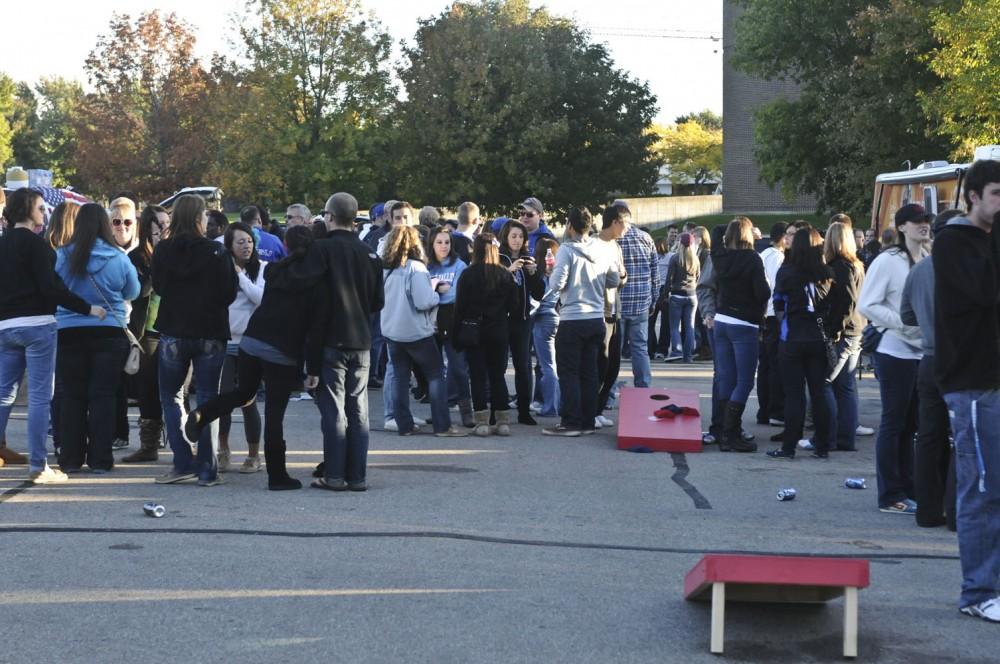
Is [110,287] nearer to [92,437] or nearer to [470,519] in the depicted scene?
[92,437]

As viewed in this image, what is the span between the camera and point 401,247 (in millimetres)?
11570

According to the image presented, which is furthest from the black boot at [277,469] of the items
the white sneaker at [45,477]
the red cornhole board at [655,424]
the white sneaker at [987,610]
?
the white sneaker at [987,610]

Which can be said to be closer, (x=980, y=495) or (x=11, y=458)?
(x=980, y=495)

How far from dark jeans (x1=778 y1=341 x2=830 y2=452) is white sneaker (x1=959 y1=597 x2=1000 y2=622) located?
190 inches

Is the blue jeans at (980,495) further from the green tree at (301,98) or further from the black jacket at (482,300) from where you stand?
the green tree at (301,98)

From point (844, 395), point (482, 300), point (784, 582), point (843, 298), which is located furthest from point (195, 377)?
point (844, 395)

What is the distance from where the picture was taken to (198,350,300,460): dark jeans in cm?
897

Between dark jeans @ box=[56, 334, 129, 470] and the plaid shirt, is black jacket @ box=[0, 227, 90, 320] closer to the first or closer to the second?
dark jeans @ box=[56, 334, 129, 470]

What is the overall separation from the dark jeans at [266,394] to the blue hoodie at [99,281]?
3.43 feet

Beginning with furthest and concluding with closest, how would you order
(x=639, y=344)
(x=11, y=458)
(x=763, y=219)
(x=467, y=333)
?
(x=763, y=219) < (x=639, y=344) < (x=467, y=333) < (x=11, y=458)

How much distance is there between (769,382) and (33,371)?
7.15m

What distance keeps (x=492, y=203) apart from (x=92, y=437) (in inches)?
1933

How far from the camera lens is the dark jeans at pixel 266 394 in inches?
Answer: 353

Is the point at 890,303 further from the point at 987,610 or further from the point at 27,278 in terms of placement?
the point at 27,278
